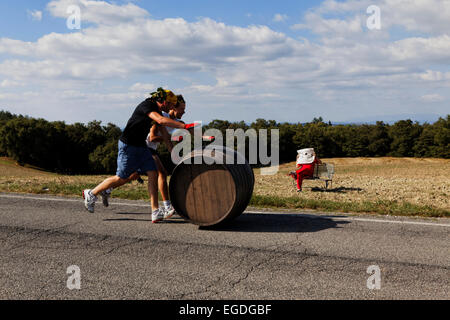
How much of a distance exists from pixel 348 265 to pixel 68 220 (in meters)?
4.56

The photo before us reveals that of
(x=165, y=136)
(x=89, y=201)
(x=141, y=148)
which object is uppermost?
(x=165, y=136)

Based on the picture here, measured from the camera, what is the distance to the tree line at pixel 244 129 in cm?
4984

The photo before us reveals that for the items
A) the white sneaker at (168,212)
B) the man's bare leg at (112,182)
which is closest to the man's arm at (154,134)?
the man's bare leg at (112,182)

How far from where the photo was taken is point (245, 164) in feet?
20.3

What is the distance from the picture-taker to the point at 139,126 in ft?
20.9

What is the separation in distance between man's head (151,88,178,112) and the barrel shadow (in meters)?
2.13

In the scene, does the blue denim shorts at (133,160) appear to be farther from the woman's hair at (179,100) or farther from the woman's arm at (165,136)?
the woman's hair at (179,100)

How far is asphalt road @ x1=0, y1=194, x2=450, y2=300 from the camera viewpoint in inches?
144

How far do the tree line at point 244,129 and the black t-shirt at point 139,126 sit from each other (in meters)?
44.1

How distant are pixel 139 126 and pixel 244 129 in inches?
2239

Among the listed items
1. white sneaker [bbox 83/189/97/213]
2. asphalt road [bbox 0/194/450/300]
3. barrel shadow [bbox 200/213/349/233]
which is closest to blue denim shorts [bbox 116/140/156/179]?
white sneaker [bbox 83/189/97/213]

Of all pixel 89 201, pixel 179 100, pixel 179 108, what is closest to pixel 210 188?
pixel 179 108

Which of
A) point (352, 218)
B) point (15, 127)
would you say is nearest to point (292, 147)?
point (15, 127)

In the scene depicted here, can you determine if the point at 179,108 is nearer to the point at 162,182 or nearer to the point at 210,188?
the point at 162,182
